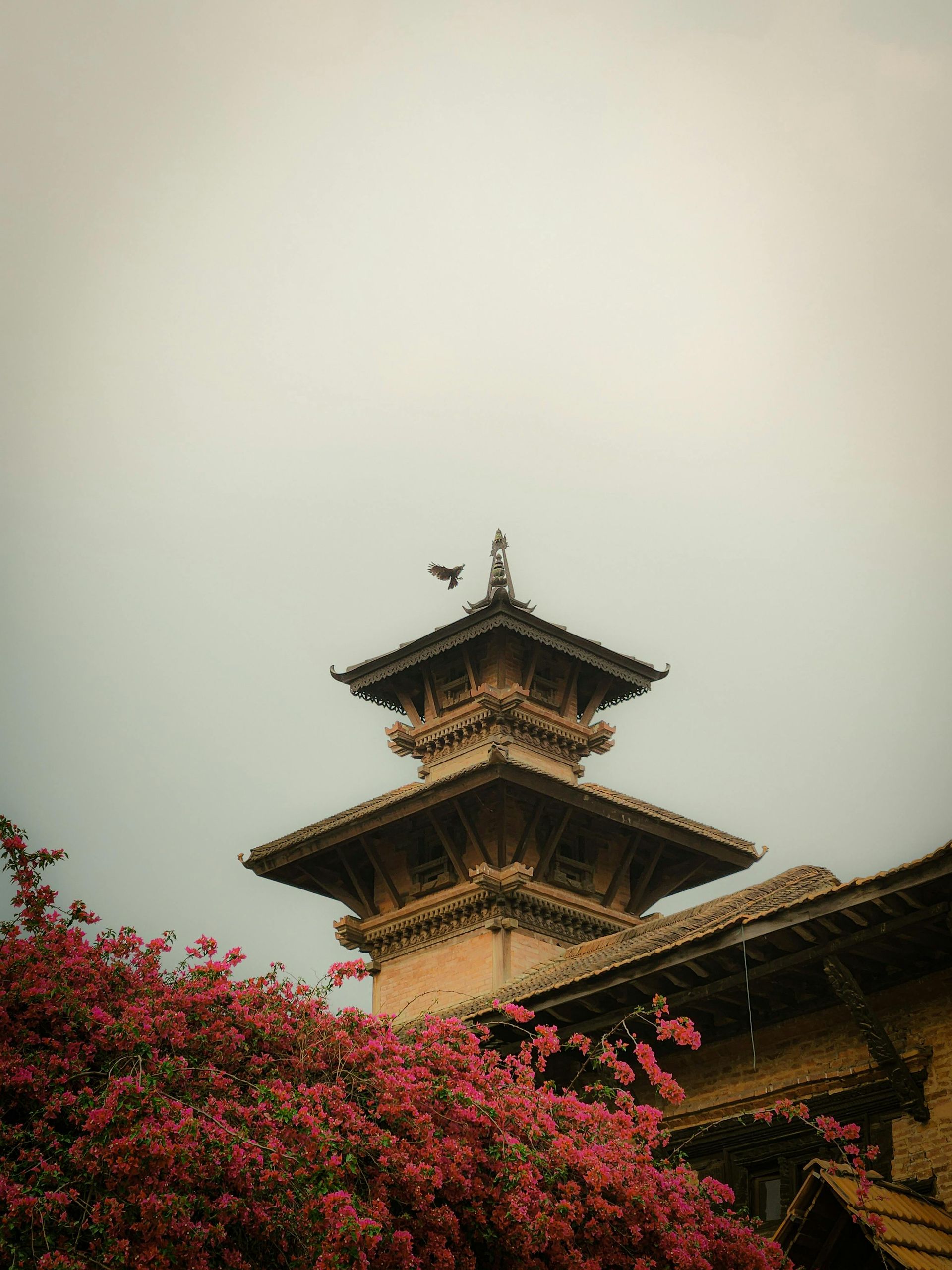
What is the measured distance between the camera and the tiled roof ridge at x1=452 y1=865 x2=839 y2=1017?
46.8 feet

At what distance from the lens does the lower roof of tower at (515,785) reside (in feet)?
85.8

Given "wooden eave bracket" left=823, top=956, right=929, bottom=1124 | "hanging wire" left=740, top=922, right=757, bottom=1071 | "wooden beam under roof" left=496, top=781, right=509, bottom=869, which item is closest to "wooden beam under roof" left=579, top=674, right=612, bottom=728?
"wooden beam under roof" left=496, top=781, right=509, bottom=869

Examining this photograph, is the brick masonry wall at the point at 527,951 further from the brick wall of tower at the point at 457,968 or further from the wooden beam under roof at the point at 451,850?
the wooden beam under roof at the point at 451,850

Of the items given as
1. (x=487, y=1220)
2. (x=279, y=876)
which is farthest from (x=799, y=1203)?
(x=279, y=876)

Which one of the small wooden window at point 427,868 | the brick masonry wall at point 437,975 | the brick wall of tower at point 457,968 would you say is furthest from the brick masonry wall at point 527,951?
the small wooden window at point 427,868

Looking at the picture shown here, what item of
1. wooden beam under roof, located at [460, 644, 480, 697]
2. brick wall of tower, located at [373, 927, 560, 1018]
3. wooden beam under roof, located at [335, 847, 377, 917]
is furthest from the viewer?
wooden beam under roof, located at [460, 644, 480, 697]

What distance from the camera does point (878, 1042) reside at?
506 inches

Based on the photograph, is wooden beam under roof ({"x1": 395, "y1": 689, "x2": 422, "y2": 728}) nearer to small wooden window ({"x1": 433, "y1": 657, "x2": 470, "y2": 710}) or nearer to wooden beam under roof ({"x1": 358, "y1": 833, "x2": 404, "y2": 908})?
small wooden window ({"x1": 433, "y1": 657, "x2": 470, "y2": 710})

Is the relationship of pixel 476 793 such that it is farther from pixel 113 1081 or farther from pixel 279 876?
pixel 113 1081

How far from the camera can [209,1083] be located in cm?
1079

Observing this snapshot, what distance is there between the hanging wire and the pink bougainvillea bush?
118 centimetres

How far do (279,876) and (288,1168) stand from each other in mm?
19248

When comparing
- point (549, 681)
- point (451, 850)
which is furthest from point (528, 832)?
point (549, 681)

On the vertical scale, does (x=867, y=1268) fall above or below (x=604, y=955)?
below
